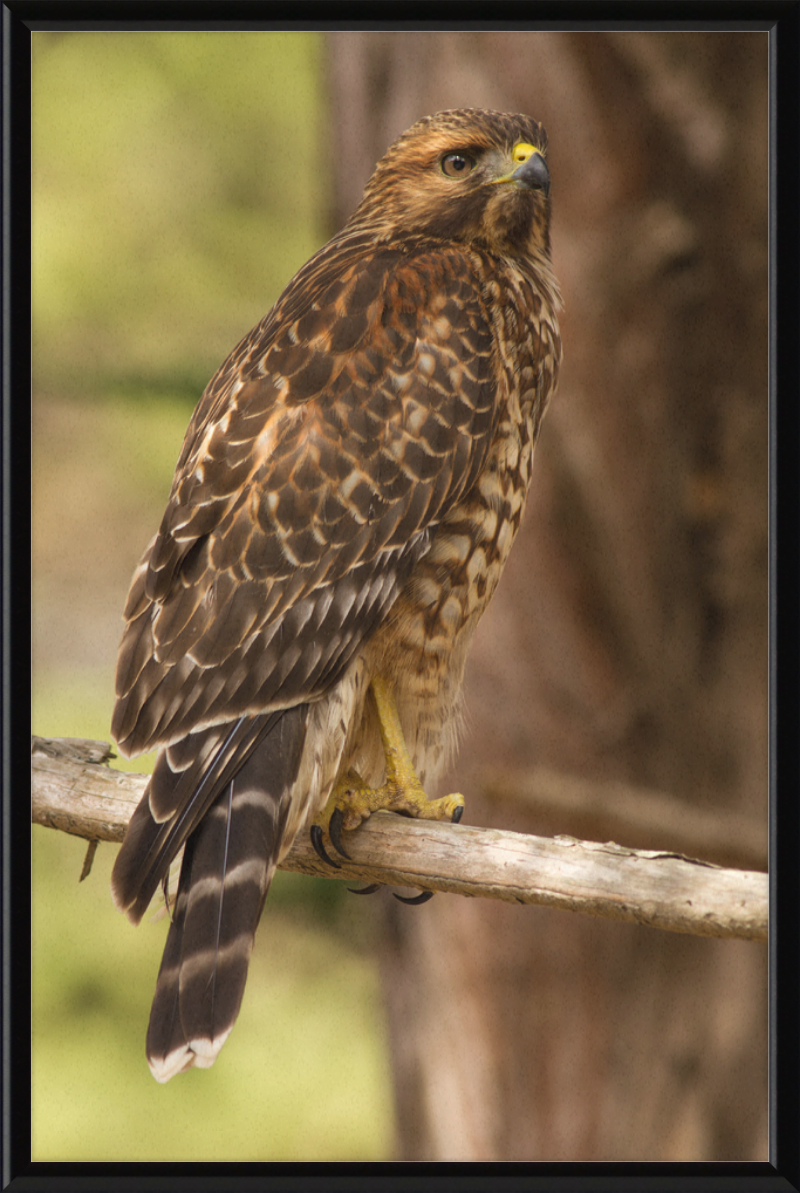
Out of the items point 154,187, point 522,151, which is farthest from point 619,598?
point 154,187

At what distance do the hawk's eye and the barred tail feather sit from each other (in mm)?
1140

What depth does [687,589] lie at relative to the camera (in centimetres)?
249

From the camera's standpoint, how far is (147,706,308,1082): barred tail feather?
1759 mm

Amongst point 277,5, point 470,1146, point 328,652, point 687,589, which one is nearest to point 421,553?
point 328,652

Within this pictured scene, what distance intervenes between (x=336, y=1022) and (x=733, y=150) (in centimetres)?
186

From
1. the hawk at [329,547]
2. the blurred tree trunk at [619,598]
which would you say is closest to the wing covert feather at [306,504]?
the hawk at [329,547]

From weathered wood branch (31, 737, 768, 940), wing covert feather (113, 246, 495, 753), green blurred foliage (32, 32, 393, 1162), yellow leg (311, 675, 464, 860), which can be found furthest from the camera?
yellow leg (311, 675, 464, 860)

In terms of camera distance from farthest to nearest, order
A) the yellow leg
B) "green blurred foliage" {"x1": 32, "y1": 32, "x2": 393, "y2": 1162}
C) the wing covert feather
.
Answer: the yellow leg → "green blurred foliage" {"x1": 32, "y1": 32, "x2": 393, "y2": 1162} → the wing covert feather

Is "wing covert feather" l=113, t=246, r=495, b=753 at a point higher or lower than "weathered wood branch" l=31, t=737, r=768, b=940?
higher

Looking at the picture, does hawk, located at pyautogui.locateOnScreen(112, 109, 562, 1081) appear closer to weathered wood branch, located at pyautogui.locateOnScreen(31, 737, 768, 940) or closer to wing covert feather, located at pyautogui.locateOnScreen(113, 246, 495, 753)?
wing covert feather, located at pyautogui.locateOnScreen(113, 246, 495, 753)

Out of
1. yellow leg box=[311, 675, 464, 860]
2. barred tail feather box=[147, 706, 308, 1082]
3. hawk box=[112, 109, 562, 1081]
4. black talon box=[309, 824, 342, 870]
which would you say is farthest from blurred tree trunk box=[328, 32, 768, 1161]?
barred tail feather box=[147, 706, 308, 1082]

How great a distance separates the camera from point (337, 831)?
2.16m

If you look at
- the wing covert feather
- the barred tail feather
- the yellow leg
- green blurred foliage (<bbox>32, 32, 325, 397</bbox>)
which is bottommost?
the barred tail feather

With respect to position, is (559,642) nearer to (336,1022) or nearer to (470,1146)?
(336,1022)
